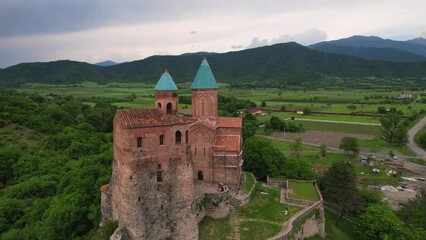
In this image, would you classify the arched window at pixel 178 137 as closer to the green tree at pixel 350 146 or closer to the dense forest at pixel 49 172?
the dense forest at pixel 49 172

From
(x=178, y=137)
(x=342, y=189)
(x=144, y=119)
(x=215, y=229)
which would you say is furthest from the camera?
(x=342, y=189)

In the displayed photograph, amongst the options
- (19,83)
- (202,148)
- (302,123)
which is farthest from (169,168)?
(19,83)

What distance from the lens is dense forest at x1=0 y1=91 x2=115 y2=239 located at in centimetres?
3378

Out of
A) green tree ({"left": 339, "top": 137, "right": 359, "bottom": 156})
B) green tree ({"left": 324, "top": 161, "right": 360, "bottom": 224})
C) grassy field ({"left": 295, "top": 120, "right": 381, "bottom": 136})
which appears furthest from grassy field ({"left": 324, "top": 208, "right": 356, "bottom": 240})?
grassy field ({"left": 295, "top": 120, "right": 381, "bottom": 136})

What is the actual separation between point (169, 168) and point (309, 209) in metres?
15.4

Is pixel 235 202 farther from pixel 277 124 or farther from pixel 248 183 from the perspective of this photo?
pixel 277 124

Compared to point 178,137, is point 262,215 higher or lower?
lower

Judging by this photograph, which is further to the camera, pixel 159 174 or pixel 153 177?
pixel 159 174

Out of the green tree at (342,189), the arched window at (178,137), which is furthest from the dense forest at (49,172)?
the green tree at (342,189)

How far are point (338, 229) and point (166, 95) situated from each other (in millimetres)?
25619

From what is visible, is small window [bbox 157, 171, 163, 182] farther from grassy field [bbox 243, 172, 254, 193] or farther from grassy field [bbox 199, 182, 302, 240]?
grassy field [bbox 243, 172, 254, 193]

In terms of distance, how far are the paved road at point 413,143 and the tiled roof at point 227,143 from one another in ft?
172

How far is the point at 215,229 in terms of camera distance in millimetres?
28969

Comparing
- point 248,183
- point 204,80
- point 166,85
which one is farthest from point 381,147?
point 166,85
